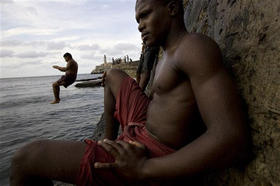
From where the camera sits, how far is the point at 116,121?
193 cm

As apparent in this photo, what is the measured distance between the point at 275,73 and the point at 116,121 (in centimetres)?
141

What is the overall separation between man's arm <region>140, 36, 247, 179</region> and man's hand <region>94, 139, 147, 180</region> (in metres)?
0.07

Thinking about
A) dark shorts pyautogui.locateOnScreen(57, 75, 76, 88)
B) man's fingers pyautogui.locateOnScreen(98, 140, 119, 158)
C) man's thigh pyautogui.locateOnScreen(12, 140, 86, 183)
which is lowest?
man's thigh pyautogui.locateOnScreen(12, 140, 86, 183)

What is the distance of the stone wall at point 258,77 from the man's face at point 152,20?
52 centimetres

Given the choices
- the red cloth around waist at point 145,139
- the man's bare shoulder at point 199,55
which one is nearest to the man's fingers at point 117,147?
the red cloth around waist at point 145,139

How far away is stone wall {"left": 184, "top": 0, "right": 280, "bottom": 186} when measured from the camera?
3.17ft

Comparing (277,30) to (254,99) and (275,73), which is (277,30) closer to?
(275,73)

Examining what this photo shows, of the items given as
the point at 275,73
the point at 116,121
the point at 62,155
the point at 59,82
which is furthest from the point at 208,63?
the point at 59,82

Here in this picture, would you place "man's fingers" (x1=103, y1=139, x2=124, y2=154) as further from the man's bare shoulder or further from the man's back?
the man's back

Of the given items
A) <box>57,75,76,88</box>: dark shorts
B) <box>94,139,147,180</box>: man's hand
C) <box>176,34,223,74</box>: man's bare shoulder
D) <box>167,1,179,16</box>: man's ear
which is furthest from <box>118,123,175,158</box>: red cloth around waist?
<box>57,75,76,88</box>: dark shorts

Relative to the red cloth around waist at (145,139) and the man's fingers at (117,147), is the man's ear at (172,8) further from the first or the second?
the man's fingers at (117,147)

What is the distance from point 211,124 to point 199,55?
369 millimetres

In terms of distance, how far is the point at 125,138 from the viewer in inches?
56.5

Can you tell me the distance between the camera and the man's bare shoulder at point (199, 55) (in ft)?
3.24
